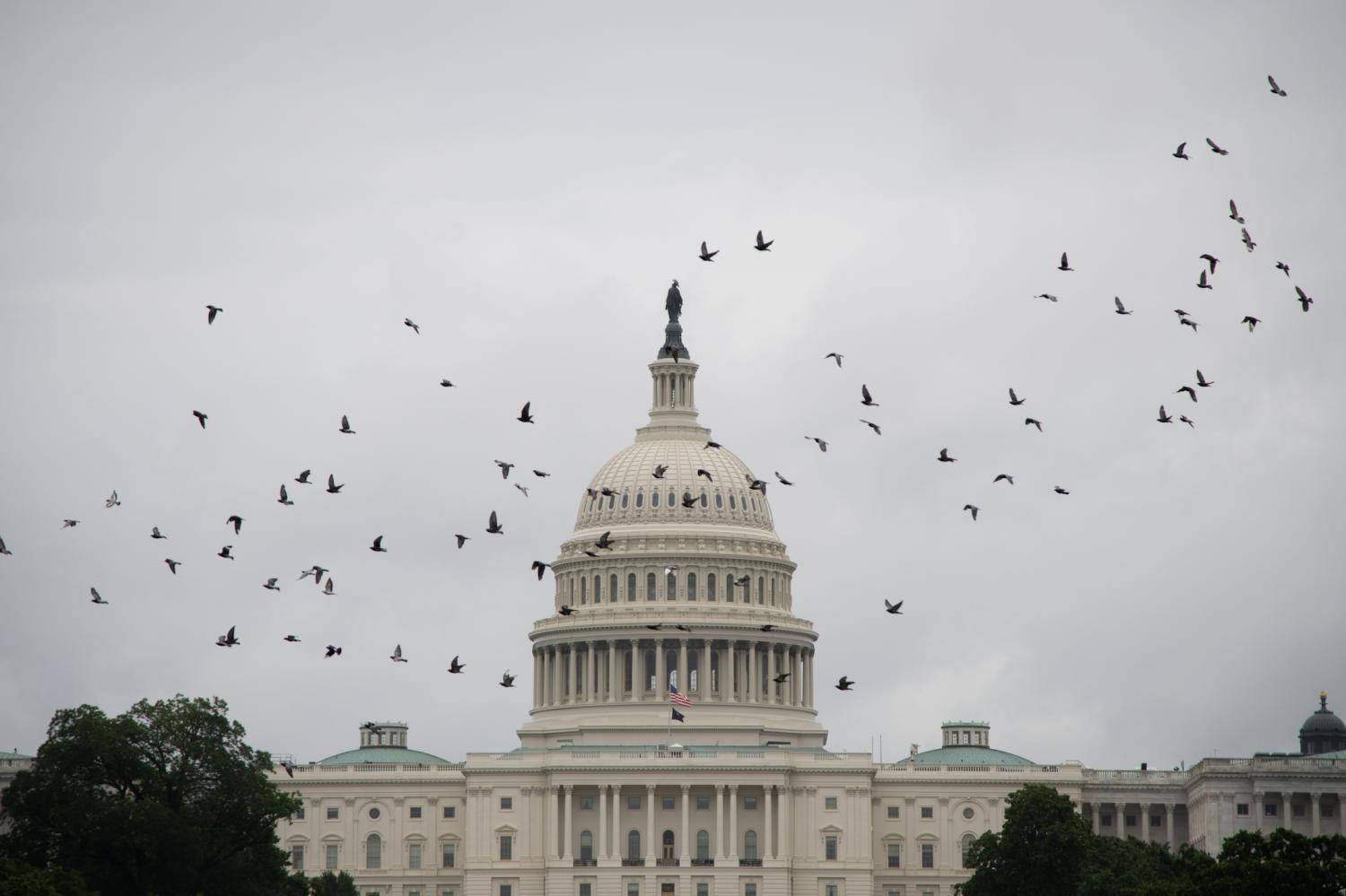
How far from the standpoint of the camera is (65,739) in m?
194

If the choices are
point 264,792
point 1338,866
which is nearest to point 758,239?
point 1338,866

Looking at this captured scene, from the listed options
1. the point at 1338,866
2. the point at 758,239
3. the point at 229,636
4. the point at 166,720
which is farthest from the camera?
the point at 166,720

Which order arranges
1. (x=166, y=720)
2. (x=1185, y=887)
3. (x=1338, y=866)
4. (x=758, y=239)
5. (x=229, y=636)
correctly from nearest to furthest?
(x=758, y=239) → (x=229, y=636) → (x=1338, y=866) → (x=1185, y=887) → (x=166, y=720)

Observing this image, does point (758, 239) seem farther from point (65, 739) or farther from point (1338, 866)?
point (65, 739)

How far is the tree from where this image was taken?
189m

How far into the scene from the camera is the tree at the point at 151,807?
621ft

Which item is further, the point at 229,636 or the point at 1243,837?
the point at 1243,837

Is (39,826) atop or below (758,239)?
below

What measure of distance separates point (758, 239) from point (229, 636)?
33258 mm

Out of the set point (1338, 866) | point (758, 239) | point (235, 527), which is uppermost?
point (758, 239)

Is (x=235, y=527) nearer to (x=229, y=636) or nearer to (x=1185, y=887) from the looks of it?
(x=229, y=636)

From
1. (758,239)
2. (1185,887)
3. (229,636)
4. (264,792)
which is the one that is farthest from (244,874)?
(758,239)

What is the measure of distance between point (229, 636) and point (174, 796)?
128ft

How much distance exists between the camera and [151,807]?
18862 cm
